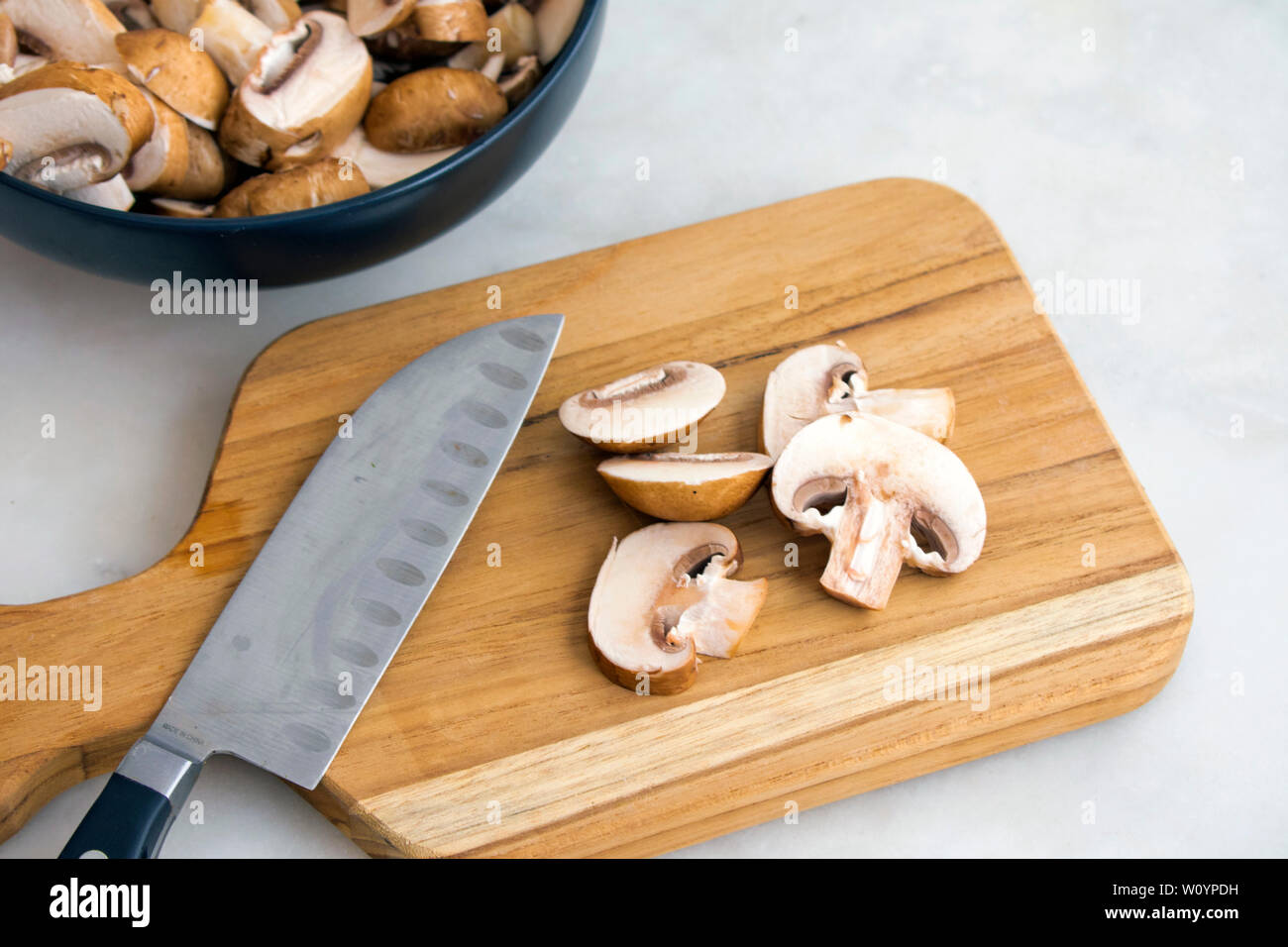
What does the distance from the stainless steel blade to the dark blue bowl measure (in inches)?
5.8

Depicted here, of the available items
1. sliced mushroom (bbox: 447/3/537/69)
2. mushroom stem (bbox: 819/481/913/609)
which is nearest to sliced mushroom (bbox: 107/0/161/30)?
sliced mushroom (bbox: 447/3/537/69)

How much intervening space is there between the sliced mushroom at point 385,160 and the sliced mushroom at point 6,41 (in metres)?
0.35

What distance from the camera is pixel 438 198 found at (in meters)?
1.32

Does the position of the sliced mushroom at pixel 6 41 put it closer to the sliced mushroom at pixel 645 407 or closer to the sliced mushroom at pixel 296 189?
the sliced mushroom at pixel 296 189

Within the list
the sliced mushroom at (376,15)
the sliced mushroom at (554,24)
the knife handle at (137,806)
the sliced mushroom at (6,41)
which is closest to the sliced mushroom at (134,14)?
the sliced mushroom at (6,41)

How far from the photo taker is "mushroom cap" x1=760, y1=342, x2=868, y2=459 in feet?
4.44

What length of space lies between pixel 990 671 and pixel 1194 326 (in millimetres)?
746

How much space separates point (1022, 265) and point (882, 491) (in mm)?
666

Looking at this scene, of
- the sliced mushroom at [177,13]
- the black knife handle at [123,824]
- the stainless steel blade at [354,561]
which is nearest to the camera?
the black knife handle at [123,824]

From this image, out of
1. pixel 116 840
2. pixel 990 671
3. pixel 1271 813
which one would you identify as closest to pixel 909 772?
pixel 990 671

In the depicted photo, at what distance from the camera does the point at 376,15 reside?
1341 mm

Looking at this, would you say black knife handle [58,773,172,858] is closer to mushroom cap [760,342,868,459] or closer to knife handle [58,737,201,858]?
knife handle [58,737,201,858]

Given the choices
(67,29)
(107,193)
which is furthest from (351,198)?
(67,29)

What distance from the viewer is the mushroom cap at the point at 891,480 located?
1279 millimetres
